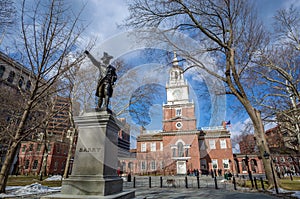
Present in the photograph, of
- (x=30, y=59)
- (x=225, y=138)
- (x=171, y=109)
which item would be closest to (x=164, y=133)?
(x=171, y=109)

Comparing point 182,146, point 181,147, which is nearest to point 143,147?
point 181,147

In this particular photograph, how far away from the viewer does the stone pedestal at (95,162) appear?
4059 mm

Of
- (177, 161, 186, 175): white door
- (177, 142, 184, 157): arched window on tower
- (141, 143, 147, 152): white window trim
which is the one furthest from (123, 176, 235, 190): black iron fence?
(141, 143, 147, 152): white window trim

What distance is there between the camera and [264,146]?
33.2 ft

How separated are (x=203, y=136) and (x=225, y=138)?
4.60 meters

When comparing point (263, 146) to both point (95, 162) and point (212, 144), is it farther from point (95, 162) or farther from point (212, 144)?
point (212, 144)

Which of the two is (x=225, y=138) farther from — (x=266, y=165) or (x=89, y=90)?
(x=89, y=90)

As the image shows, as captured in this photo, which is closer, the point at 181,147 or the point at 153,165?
the point at 181,147

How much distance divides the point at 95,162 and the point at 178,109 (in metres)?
34.6

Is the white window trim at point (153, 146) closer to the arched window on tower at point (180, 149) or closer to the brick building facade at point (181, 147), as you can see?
the brick building facade at point (181, 147)

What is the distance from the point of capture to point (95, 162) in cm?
441

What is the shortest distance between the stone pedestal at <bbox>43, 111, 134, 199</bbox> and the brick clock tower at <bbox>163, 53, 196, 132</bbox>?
97.4 feet

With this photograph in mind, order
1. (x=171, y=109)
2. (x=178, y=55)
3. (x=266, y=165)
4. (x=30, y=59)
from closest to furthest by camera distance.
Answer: (x=30, y=59) < (x=266, y=165) < (x=178, y=55) < (x=171, y=109)

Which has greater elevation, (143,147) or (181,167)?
(143,147)
